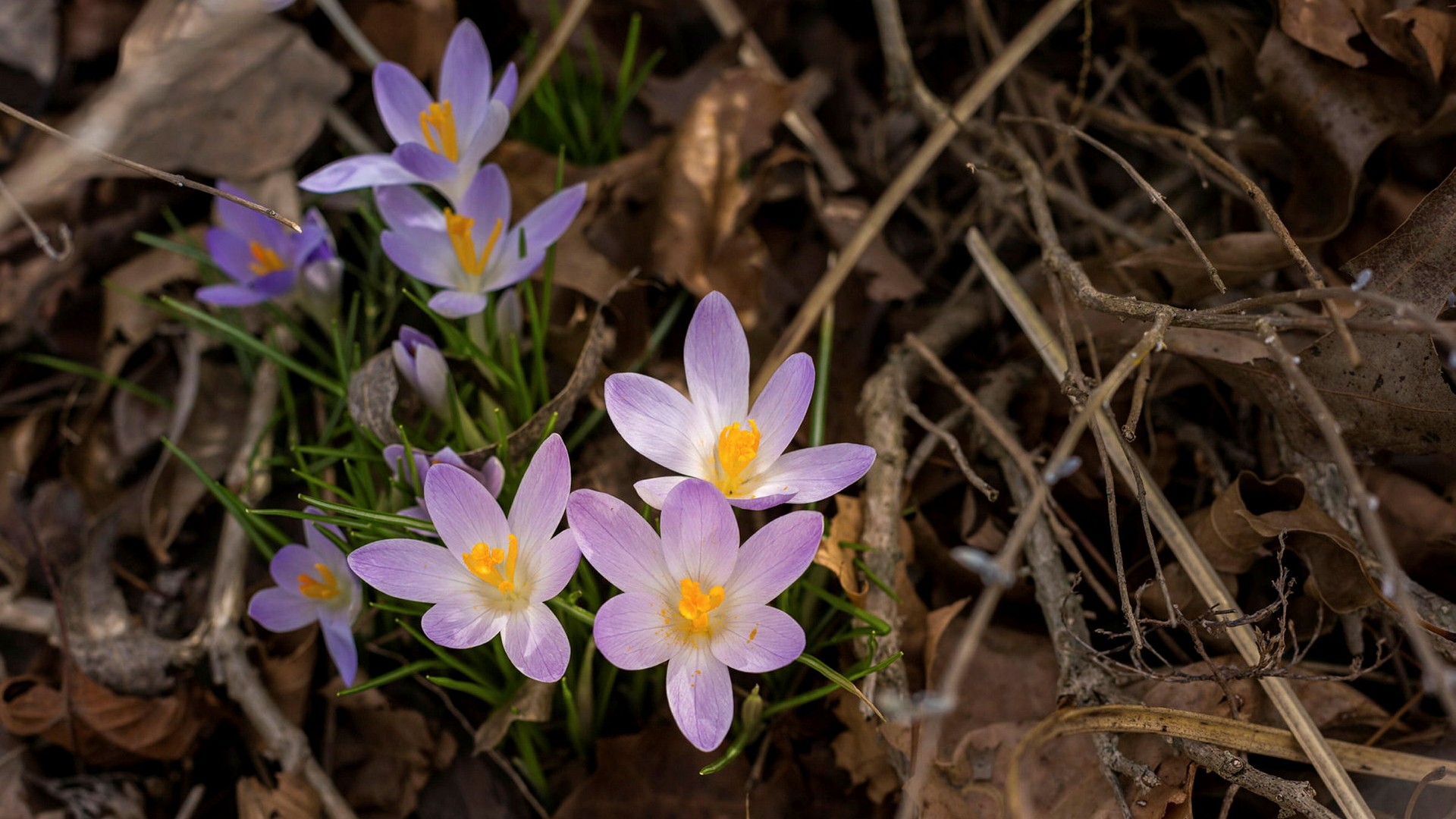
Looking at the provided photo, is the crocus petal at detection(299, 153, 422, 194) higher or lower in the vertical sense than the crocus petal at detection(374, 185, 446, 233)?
higher

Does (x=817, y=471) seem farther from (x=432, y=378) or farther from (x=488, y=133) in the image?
(x=488, y=133)

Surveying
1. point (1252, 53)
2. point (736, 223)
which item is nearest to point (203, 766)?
point (736, 223)

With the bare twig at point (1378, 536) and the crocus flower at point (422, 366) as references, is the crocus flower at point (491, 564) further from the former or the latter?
the bare twig at point (1378, 536)

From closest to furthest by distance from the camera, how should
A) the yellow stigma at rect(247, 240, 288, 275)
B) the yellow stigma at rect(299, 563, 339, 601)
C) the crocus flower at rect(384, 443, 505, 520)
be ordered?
the crocus flower at rect(384, 443, 505, 520)
the yellow stigma at rect(299, 563, 339, 601)
the yellow stigma at rect(247, 240, 288, 275)

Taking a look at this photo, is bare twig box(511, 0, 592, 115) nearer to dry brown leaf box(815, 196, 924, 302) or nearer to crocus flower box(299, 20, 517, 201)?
crocus flower box(299, 20, 517, 201)

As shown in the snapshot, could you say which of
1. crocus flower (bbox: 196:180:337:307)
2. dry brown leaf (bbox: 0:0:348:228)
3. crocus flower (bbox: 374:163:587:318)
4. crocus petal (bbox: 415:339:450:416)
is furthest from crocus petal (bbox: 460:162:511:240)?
dry brown leaf (bbox: 0:0:348:228)
